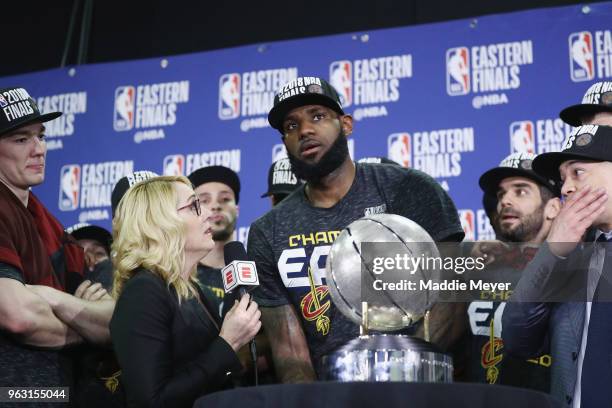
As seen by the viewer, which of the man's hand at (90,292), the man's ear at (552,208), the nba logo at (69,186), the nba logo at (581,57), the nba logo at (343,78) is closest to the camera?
the man's hand at (90,292)

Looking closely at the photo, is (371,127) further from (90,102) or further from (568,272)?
(568,272)

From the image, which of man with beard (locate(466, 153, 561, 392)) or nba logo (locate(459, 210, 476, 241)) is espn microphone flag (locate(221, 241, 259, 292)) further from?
nba logo (locate(459, 210, 476, 241))

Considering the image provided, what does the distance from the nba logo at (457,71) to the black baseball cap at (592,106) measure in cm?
119

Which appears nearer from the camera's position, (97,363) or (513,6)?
(97,363)

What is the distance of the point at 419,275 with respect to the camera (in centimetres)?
194

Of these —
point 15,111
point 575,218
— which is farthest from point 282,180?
point 575,218

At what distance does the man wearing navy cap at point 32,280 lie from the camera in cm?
228

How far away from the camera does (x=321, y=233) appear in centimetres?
276

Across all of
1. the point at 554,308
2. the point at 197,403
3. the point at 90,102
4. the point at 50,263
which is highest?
the point at 90,102

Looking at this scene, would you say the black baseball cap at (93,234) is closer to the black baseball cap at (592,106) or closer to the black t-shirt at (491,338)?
the black t-shirt at (491,338)

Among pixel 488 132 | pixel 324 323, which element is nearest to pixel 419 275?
pixel 324 323

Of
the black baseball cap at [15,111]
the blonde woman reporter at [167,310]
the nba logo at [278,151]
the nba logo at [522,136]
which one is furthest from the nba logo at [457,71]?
the black baseball cap at [15,111]

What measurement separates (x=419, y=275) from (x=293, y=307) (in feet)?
2.83

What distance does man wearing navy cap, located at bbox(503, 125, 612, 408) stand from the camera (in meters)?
2.25
